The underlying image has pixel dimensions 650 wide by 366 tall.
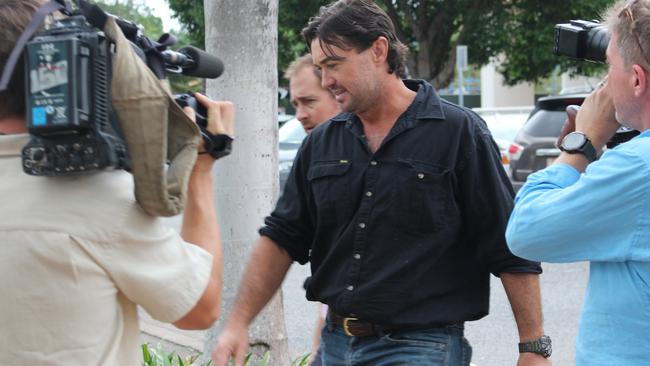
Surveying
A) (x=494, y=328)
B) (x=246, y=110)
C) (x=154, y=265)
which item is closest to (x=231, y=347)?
(x=154, y=265)

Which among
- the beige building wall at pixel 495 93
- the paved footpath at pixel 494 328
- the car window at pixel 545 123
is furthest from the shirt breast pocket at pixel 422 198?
the beige building wall at pixel 495 93

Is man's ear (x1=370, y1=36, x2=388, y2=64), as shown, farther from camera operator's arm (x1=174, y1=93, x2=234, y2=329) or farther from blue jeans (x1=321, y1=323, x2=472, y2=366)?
camera operator's arm (x1=174, y1=93, x2=234, y2=329)

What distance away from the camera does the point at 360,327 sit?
10.6ft

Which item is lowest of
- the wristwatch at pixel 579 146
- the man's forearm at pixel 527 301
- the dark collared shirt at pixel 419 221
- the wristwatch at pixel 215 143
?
the man's forearm at pixel 527 301

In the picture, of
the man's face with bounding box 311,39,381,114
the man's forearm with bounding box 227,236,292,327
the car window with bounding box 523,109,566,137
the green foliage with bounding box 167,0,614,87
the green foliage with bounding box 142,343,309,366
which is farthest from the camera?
the green foliage with bounding box 167,0,614,87

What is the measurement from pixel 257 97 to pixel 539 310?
2.39 meters

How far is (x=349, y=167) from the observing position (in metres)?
3.32

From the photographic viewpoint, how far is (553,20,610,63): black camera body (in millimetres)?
2691

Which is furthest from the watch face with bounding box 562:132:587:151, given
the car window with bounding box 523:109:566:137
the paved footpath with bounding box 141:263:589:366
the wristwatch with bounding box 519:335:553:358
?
the car window with bounding box 523:109:566:137

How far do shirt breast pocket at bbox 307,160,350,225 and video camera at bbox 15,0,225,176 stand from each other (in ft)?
4.43

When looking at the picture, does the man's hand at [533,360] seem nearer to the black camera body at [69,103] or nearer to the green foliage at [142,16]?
the green foliage at [142,16]

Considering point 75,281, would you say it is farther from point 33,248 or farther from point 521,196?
point 521,196

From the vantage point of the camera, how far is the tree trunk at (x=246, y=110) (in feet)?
16.9

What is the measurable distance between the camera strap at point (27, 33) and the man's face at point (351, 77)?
1.43 m
